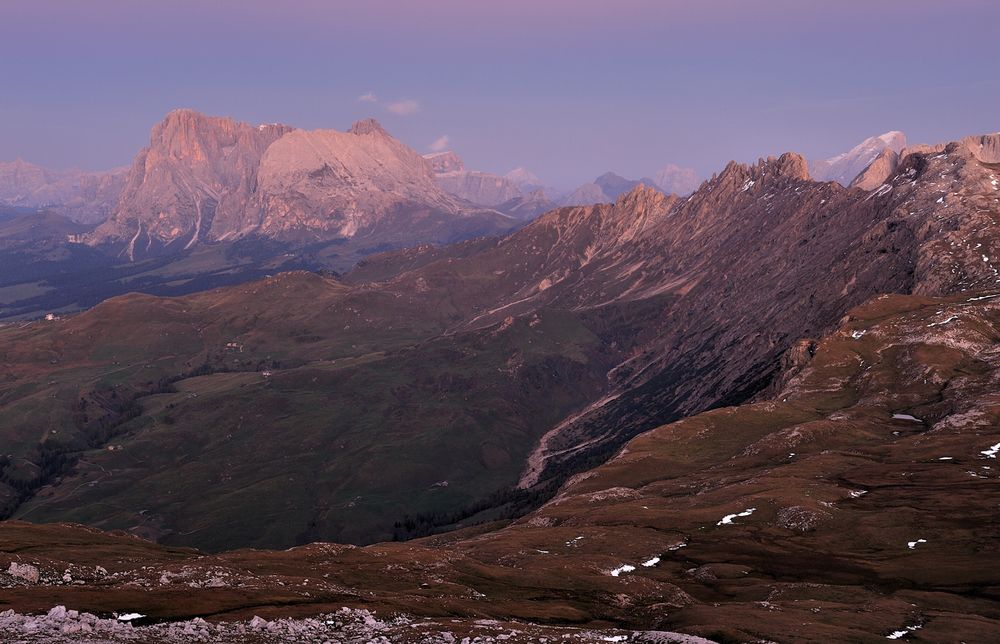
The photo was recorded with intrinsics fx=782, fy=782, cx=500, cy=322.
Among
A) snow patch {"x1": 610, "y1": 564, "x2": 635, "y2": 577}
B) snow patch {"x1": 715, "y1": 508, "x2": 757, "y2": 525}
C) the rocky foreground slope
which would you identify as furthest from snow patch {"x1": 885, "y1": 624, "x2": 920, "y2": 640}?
snow patch {"x1": 715, "y1": 508, "x2": 757, "y2": 525}

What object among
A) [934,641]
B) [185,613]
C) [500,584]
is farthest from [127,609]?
[934,641]

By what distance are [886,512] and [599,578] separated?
280ft

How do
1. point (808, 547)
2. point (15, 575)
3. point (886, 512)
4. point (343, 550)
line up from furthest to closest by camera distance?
point (886, 512) → point (808, 547) → point (343, 550) → point (15, 575)

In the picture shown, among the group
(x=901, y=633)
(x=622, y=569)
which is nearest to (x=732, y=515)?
(x=622, y=569)

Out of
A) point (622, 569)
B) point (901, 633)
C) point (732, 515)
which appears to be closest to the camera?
point (901, 633)

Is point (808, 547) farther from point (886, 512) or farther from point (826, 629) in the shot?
point (826, 629)

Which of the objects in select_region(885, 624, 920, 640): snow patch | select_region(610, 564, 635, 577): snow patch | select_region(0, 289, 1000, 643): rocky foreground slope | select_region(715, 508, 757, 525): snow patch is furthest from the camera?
select_region(715, 508, 757, 525): snow patch

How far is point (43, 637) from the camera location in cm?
6178

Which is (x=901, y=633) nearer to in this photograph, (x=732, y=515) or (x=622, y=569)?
(x=622, y=569)

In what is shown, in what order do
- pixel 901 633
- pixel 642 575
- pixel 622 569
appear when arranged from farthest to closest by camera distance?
pixel 622 569 < pixel 642 575 < pixel 901 633

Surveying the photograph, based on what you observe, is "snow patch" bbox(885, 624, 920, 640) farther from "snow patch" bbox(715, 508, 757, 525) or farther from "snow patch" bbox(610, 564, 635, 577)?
"snow patch" bbox(715, 508, 757, 525)

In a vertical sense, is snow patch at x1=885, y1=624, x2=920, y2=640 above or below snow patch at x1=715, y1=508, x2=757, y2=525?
above

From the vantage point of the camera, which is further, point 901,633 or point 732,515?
point 732,515

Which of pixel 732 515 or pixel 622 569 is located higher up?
pixel 622 569
